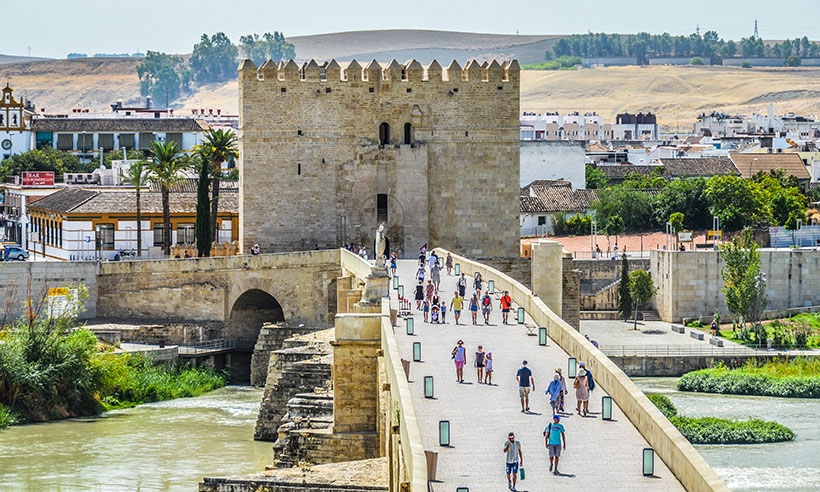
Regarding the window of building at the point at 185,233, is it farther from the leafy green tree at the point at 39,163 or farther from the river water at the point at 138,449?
the leafy green tree at the point at 39,163

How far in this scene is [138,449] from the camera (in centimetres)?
3534

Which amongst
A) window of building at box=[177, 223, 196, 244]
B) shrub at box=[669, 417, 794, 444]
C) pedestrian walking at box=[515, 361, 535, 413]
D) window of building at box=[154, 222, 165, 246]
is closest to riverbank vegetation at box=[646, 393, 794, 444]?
shrub at box=[669, 417, 794, 444]

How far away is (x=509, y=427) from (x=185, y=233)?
37322mm

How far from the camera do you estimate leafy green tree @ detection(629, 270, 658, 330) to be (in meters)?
59.0

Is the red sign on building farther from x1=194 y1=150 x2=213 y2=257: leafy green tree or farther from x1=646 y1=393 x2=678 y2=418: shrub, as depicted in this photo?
x1=646 y1=393 x2=678 y2=418: shrub

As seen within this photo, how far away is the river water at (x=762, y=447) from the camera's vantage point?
33438mm

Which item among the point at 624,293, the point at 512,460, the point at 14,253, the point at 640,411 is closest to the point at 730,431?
the point at 624,293

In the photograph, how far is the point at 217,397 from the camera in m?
43.8

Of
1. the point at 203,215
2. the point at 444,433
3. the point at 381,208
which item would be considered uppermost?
the point at 381,208

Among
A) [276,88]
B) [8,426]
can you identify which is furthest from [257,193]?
[8,426]

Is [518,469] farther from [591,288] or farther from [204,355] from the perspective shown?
[591,288]

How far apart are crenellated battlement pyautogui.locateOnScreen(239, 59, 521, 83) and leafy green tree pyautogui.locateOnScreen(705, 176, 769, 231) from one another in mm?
26177

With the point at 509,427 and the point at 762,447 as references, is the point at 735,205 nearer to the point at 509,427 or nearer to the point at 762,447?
the point at 762,447

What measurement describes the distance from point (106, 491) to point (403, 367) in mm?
10405
